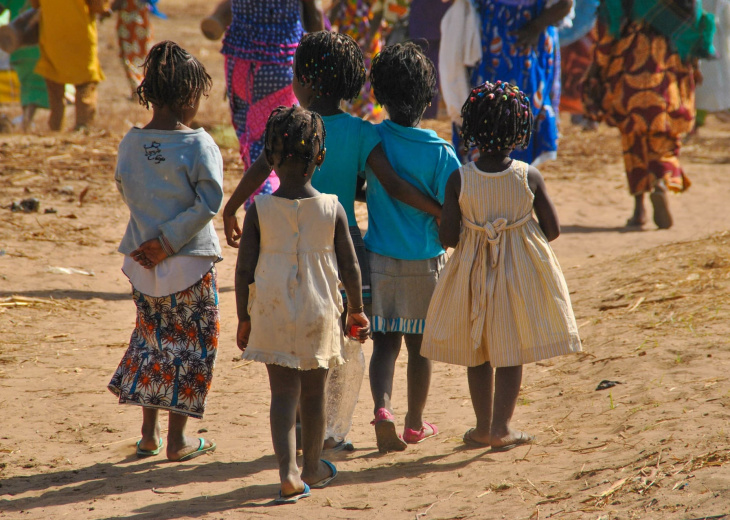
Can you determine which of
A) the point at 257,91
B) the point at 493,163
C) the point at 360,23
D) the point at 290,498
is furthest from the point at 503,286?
the point at 360,23

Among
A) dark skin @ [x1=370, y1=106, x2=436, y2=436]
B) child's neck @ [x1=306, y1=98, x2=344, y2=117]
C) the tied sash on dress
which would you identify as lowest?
dark skin @ [x1=370, y1=106, x2=436, y2=436]

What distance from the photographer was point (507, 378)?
11.4ft

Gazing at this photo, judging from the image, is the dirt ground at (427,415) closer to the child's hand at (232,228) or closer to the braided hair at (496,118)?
the child's hand at (232,228)

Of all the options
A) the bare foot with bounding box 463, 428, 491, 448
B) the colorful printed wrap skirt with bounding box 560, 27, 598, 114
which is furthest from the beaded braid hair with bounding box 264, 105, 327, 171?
the colorful printed wrap skirt with bounding box 560, 27, 598, 114

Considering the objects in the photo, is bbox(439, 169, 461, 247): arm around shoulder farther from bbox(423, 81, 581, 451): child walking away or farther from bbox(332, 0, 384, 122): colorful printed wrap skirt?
bbox(332, 0, 384, 122): colorful printed wrap skirt

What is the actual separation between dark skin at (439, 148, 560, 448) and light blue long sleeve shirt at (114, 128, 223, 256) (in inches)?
34.6

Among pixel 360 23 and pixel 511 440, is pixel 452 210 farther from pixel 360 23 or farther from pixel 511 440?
pixel 360 23

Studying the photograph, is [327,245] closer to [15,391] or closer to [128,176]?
[128,176]

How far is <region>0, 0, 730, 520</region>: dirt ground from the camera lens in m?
3.05

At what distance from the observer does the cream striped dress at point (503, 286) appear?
3.38m

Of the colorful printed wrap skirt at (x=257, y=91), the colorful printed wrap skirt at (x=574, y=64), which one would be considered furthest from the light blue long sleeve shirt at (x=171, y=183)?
the colorful printed wrap skirt at (x=574, y=64)

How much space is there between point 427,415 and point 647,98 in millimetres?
4419

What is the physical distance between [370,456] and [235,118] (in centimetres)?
280

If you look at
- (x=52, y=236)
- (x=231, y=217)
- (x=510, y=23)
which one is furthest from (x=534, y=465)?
(x=52, y=236)
